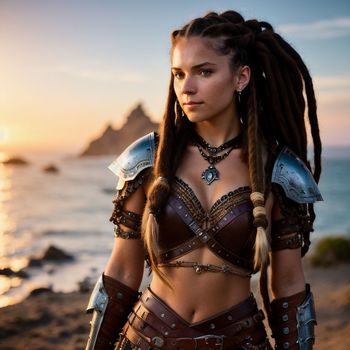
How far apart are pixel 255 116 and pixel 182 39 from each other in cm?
56

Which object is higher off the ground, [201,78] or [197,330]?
[201,78]

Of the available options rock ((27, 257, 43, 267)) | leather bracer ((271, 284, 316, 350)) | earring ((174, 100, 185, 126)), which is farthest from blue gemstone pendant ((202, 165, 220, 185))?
rock ((27, 257, 43, 267))

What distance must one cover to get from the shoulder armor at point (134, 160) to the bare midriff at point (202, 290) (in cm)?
53

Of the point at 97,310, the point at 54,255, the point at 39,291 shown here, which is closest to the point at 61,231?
the point at 54,255

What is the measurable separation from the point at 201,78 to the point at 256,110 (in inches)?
15.8

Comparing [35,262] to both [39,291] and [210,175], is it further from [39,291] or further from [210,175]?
[210,175]

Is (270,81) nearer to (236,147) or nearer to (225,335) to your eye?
(236,147)

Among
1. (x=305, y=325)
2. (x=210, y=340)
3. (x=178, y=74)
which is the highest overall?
(x=178, y=74)

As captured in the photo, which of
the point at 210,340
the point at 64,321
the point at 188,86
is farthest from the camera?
the point at 64,321

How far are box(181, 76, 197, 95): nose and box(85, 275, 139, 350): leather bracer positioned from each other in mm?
1092

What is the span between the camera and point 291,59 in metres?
3.20

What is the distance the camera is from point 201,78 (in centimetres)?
281

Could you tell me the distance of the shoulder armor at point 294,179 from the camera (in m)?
2.90

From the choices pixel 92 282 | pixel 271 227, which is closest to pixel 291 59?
pixel 271 227
